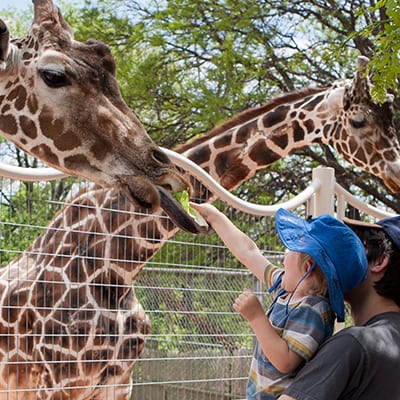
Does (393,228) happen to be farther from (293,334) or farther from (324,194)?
(324,194)

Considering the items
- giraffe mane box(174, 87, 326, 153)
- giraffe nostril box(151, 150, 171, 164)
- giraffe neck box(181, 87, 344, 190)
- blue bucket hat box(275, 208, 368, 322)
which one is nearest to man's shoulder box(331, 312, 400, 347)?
blue bucket hat box(275, 208, 368, 322)

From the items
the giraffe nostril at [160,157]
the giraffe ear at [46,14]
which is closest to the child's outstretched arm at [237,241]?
the giraffe nostril at [160,157]

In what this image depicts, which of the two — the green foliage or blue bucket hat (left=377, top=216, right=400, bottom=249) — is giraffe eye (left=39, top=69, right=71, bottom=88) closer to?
the green foliage

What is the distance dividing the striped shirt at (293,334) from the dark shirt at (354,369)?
180 millimetres

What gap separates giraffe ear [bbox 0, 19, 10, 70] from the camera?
331cm

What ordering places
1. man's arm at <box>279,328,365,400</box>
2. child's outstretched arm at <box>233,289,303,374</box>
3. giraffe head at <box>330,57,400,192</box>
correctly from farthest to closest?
giraffe head at <box>330,57,400,192</box>
child's outstretched arm at <box>233,289,303,374</box>
man's arm at <box>279,328,365,400</box>

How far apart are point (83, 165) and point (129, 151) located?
237 mm

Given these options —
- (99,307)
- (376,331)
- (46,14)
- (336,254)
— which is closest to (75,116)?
(46,14)

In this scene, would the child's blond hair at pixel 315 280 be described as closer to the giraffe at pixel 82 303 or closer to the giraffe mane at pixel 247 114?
the giraffe at pixel 82 303

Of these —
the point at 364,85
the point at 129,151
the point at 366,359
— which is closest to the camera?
the point at 366,359

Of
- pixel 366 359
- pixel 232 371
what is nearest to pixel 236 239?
pixel 366 359

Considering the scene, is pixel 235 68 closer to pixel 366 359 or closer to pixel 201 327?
pixel 201 327

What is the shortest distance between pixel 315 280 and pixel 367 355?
374 mm

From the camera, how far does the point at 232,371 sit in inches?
215
